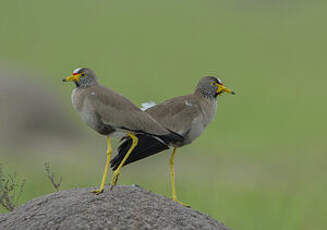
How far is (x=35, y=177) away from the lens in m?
14.1

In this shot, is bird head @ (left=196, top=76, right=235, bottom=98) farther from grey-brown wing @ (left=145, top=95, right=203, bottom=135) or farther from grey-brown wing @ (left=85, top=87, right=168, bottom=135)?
grey-brown wing @ (left=85, top=87, right=168, bottom=135)

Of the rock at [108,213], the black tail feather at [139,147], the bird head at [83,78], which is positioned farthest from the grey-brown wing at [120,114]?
the rock at [108,213]

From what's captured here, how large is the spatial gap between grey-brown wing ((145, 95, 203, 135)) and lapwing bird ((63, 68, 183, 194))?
1.24 ft

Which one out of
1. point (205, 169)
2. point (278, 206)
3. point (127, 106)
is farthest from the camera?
point (205, 169)

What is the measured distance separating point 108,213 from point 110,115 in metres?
0.80

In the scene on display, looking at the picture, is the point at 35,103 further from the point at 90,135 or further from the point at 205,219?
the point at 205,219

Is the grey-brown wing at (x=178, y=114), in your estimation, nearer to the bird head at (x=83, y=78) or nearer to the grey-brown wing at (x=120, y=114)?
the grey-brown wing at (x=120, y=114)

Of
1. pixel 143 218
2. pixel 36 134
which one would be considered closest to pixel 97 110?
pixel 143 218

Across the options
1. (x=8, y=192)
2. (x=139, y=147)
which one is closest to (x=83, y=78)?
(x=139, y=147)

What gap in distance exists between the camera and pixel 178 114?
225 inches

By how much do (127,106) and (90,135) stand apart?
54.4 feet

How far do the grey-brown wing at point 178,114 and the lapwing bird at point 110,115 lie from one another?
378 millimetres

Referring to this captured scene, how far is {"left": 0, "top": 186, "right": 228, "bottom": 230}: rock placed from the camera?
15.7 ft

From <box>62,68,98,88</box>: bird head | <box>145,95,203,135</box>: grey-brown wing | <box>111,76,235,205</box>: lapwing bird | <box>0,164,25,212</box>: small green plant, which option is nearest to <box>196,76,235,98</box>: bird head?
<box>111,76,235,205</box>: lapwing bird
